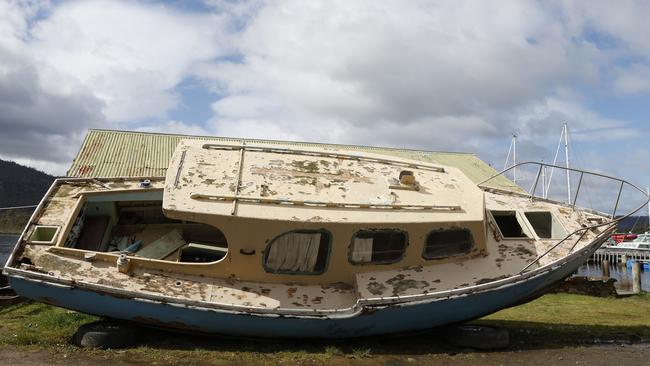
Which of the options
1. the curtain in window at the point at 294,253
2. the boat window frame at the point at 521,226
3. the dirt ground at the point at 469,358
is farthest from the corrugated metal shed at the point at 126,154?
the dirt ground at the point at 469,358

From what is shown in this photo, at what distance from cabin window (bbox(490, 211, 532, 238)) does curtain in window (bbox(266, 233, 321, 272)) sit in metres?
4.36

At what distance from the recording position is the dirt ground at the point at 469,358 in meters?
7.14

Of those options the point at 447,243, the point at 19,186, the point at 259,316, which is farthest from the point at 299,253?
the point at 19,186

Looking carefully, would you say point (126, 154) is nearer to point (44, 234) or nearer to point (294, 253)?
point (44, 234)

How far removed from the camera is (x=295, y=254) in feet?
27.4

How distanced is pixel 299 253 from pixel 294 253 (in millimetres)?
79

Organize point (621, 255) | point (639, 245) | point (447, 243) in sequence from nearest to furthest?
point (447, 243) → point (621, 255) → point (639, 245)

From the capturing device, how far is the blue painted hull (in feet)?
25.3

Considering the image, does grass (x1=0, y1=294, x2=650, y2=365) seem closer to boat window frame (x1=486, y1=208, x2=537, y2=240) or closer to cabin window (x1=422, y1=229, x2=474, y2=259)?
cabin window (x1=422, y1=229, x2=474, y2=259)

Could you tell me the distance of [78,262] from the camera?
8.27 metres

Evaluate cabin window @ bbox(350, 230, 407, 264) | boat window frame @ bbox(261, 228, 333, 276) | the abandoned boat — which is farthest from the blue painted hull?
cabin window @ bbox(350, 230, 407, 264)

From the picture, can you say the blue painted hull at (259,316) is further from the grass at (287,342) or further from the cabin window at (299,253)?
the cabin window at (299,253)

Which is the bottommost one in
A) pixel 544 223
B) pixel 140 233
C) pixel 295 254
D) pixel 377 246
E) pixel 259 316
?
pixel 259 316

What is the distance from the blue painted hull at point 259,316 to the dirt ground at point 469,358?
1.63 feet
